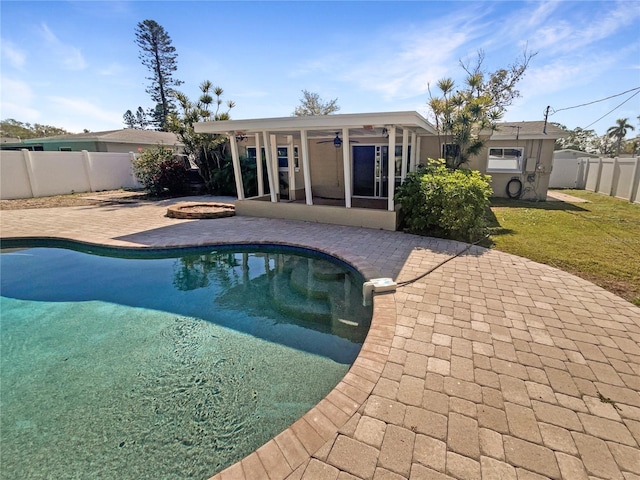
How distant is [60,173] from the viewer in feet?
52.2

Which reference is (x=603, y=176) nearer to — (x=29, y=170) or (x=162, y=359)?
(x=162, y=359)

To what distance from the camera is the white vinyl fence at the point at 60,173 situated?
14.3 metres

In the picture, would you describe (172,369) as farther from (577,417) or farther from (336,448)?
(577,417)

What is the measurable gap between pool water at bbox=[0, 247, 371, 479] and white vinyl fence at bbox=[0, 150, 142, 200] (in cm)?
1083

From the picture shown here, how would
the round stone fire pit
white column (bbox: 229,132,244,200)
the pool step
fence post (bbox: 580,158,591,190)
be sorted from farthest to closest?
fence post (bbox: 580,158,591,190), the round stone fire pit, white column (bbox: 229,132,244,200), the pool step

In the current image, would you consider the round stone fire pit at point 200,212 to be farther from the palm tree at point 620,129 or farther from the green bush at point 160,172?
the palm tree at point 620,129

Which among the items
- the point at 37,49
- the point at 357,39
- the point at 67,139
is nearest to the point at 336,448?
the point at 357,39

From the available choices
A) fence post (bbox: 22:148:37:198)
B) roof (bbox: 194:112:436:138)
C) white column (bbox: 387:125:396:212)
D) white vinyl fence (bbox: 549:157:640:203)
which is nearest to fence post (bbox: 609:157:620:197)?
white vinyl fence (bbox: 549:157:640:203)

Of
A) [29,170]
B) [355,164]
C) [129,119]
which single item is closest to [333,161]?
[355,164]

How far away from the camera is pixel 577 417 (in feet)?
8.20

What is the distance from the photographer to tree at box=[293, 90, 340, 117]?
110 feet

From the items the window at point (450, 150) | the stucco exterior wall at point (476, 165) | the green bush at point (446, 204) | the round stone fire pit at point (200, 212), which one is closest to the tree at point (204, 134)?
the stucco exterior wall at point (476, 165)

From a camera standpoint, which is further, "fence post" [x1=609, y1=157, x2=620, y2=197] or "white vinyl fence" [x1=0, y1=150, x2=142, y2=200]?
"fence post" [x1=609, y1=157, x2=620, y2=197]

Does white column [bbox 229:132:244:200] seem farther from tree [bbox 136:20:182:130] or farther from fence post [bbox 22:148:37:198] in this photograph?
tree [bbox 136:20:182:130]
